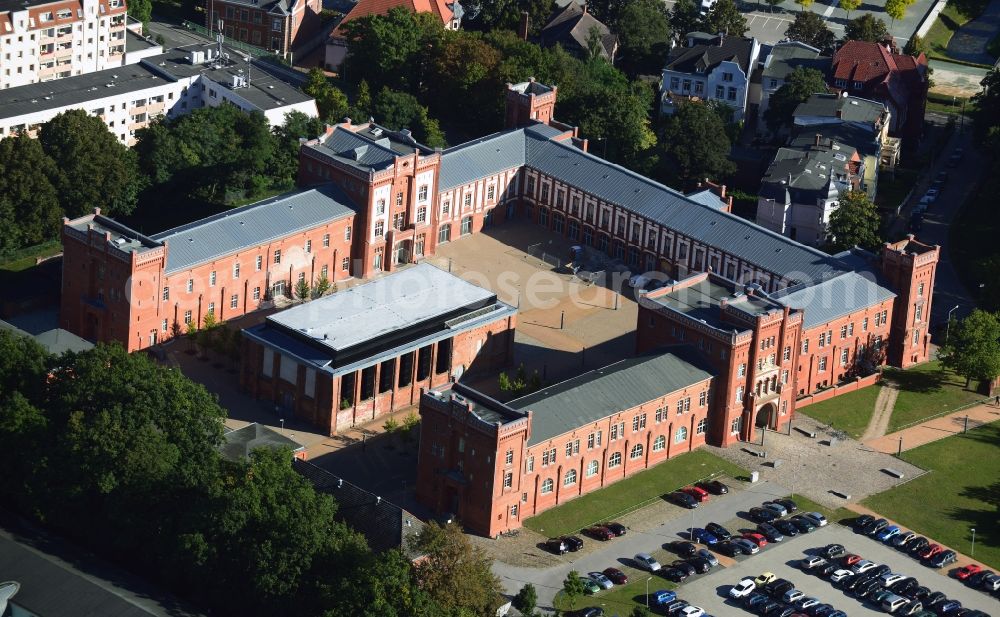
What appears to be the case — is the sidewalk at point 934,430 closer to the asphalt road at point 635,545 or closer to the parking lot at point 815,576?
the asphalt road at point 635,545

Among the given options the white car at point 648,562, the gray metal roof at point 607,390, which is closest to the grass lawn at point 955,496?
the gray metal roof at point 607,390

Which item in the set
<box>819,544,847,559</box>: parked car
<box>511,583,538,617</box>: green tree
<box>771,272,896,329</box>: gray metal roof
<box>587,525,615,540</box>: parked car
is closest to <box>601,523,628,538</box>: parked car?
<box>587,525,615,540</box>: parked car

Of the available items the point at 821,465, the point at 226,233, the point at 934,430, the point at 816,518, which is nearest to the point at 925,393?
the point at 934,430

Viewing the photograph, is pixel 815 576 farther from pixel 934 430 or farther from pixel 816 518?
pixel 934 430

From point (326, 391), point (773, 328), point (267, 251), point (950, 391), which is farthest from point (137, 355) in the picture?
point (950, 391)

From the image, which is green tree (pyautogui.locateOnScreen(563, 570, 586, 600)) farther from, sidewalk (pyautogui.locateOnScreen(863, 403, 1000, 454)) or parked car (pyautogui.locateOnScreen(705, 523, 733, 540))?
sidewalk (pyautogui.locateOnScreen(863, 403, 1000, 454))
